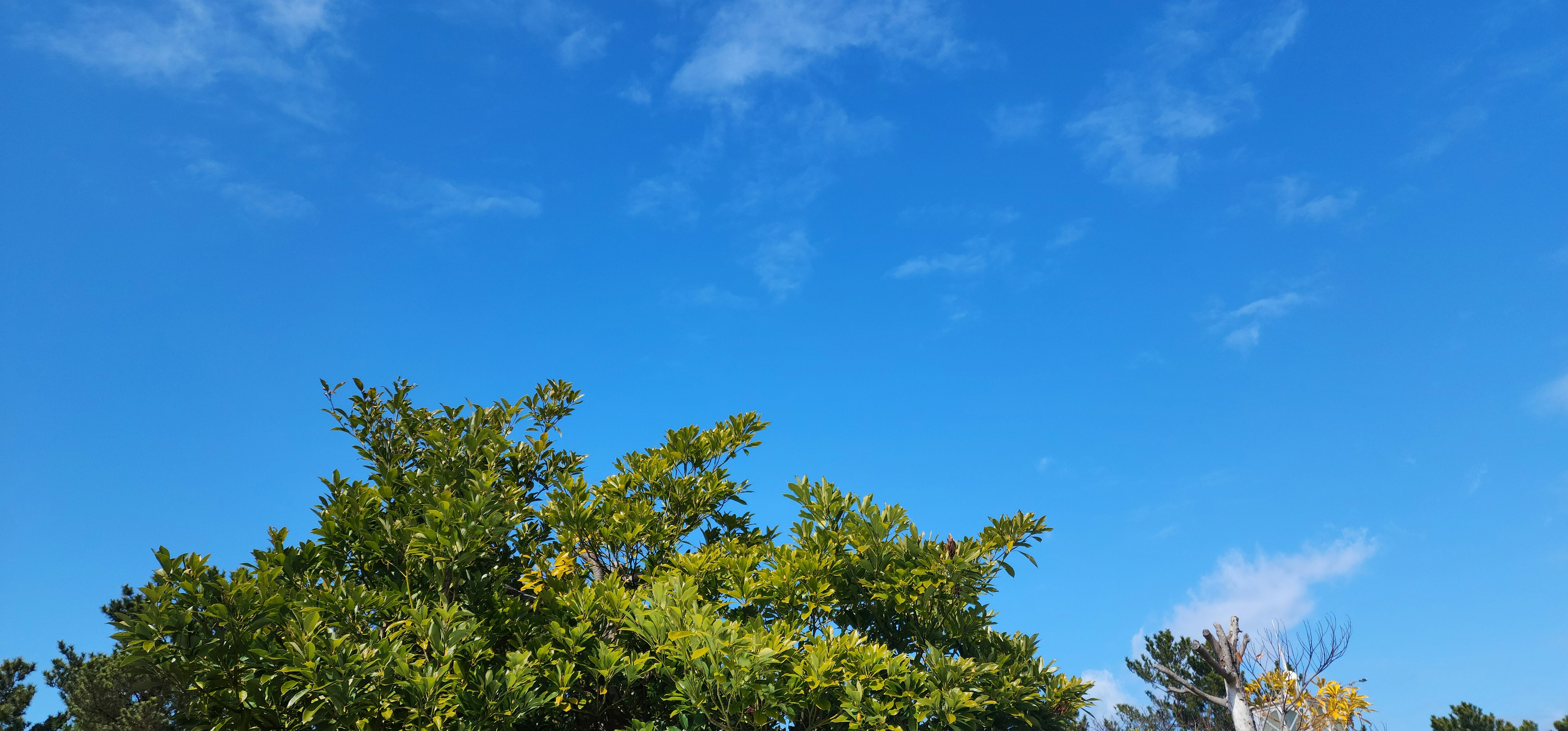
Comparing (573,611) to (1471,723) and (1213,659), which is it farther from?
(1471,723)

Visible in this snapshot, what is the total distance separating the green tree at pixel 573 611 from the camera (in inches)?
280

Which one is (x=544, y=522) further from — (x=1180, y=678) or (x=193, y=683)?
(x=1180, y=678)

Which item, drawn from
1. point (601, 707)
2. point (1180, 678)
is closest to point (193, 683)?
point (601, 707)

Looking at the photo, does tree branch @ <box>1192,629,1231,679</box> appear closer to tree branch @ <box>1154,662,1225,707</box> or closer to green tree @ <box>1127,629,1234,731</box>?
tree branch @ <box>1154,662,1225,707</box>

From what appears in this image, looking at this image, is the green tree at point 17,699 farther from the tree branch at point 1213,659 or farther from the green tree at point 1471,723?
the green tree at point 1471,723

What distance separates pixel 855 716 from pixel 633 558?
348 cm

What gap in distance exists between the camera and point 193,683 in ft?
23.8

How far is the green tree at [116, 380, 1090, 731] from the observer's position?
7113 millimetres

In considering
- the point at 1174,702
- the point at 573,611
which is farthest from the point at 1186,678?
the point at 573,611

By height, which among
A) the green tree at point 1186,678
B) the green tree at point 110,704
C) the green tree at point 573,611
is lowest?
the green tree at point 573,611

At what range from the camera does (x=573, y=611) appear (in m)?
8.57

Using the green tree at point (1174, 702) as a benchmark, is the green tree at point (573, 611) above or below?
below

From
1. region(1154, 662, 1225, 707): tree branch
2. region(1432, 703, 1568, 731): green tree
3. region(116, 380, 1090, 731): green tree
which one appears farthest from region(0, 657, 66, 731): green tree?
region(1432, 703, 1568, 731): green tree

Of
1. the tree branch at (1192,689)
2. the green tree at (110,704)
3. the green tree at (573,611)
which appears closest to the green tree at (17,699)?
the green tree at (110,704)
